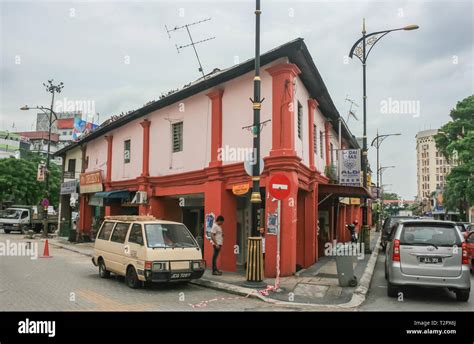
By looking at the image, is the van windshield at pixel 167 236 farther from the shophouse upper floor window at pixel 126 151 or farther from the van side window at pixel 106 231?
the shophouse upper floor window at pixel 126 151

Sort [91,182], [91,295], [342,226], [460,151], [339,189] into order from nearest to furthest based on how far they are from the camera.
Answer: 1. [91,295]
2. [339,189]
3. [91,182]
4. [342,226]
5. [460,151]

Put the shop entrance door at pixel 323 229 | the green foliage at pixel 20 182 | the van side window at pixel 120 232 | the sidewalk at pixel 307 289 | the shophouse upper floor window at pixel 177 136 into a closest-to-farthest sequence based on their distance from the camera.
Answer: the sidewalk at pixel 307 289
the van side window at pixel 120 232
the shophouse upper floor window at pixel 177 136
the shop entrance door at pixel 323 229
the green foliage at pixel 20 182

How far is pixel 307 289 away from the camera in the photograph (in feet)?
34.8

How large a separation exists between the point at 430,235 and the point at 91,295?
25.3 ft

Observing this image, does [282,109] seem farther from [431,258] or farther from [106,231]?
[106,231]

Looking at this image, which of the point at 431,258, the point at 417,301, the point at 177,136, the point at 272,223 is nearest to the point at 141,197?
the point at 177,136

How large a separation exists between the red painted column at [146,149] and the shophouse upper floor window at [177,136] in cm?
200

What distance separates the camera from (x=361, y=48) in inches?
757

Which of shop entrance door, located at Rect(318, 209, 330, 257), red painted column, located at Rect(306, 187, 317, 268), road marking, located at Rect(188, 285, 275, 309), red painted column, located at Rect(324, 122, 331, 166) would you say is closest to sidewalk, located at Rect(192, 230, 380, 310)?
road marking, located at Rect(188, 285, 275, 309)

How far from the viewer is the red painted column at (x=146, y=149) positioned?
1853 centimetres

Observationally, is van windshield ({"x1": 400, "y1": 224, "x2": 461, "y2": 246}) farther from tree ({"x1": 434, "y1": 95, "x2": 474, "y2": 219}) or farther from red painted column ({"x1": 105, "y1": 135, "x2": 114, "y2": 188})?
tree ({"x1": 434, "y1": 95, "x2": 474, "y2": 219})

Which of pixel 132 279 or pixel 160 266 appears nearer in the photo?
pixel 160 266

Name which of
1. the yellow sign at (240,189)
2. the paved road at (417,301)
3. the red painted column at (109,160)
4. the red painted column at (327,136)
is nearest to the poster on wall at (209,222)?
the yellow sign at (240,189)
